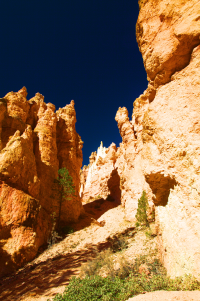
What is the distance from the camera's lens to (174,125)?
4395mm

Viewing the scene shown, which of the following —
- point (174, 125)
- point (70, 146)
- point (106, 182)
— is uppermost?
point (70, 146)

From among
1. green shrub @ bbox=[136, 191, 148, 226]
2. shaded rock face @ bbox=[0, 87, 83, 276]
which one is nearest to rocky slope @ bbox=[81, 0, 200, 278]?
green shrub @ bbox=[136, 191, 148, 226]

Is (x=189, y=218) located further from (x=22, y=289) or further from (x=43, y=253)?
(x=43, y=253)

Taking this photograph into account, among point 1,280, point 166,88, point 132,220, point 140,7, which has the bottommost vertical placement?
point 1,280

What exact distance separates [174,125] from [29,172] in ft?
46.6

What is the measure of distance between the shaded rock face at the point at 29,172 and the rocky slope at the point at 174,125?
33.9ft

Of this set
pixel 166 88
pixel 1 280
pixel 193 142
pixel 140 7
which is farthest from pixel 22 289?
pixel 140 7

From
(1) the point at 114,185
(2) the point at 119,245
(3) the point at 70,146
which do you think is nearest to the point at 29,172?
(2) the point at 119,245

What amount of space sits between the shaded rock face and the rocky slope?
10.3m

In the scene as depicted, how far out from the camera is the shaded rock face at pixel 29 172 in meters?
11.3

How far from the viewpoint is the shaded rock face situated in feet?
37.1

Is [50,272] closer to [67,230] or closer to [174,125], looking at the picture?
[174,125]

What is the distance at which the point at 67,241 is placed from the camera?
48.9ft

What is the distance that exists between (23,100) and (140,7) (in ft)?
62.1
